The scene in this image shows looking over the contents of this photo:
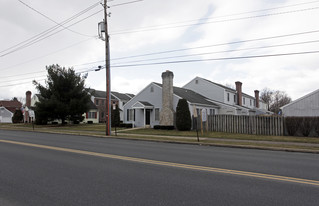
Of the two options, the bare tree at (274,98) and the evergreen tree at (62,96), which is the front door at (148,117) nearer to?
the evergreen tree at (62,96)

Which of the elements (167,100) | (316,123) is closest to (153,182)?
(316,123)

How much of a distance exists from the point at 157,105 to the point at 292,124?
1429cm

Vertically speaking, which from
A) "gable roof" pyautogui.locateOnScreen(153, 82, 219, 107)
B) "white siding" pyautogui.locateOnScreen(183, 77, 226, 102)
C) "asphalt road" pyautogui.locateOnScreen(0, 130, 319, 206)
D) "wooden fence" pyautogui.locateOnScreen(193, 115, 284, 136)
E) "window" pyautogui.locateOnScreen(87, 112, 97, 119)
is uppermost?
"white siding" pyautogui.locateOnScreen(183, 77, 226, 102)

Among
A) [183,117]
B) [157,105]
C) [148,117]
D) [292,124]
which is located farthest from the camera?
[148,117]

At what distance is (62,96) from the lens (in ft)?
106

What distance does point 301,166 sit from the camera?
24.0 feet

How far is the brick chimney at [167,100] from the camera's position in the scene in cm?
2534

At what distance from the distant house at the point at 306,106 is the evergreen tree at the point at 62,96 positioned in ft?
84.9

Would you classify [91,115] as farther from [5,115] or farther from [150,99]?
[5,115]

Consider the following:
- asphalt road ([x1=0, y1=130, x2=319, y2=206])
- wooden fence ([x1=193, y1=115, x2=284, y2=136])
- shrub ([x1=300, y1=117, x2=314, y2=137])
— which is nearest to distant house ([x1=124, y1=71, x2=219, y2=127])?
wooden fence ([x1=193, y1=115, x2=284, y2=136])

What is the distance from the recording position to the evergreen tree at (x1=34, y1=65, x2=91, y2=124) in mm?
30781

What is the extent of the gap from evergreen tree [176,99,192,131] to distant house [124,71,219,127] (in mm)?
1927

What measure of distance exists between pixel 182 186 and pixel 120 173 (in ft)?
6.11

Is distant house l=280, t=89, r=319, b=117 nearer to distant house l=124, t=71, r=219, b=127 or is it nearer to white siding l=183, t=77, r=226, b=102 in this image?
distant house l=124, t=71, r=219, b=127
